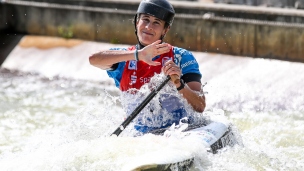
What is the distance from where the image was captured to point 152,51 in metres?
6.66

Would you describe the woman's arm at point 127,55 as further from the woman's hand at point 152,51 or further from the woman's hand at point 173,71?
the woman's hand at point 173,71

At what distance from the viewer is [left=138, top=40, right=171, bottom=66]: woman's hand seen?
6.62 metres

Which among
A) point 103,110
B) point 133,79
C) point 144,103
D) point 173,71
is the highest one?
point 173,71

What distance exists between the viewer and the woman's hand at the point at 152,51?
6.62 meters

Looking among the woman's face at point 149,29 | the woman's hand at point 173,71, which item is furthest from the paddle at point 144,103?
the woman's face at point 149,29

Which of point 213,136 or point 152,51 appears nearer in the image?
point 152,51

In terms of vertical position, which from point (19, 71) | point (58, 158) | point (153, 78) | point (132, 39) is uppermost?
point (153, 78)

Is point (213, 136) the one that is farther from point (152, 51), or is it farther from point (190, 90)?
point (152, 51)

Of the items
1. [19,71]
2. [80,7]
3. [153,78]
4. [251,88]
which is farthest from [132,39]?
[153,78]

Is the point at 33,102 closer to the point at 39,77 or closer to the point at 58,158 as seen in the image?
the point at 39,77

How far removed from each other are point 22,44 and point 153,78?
7.32 metres

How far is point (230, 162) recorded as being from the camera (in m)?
6.93

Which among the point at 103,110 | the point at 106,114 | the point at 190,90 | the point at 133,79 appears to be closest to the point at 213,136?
the point at 190,90

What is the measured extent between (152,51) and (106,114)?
8.01 ft
